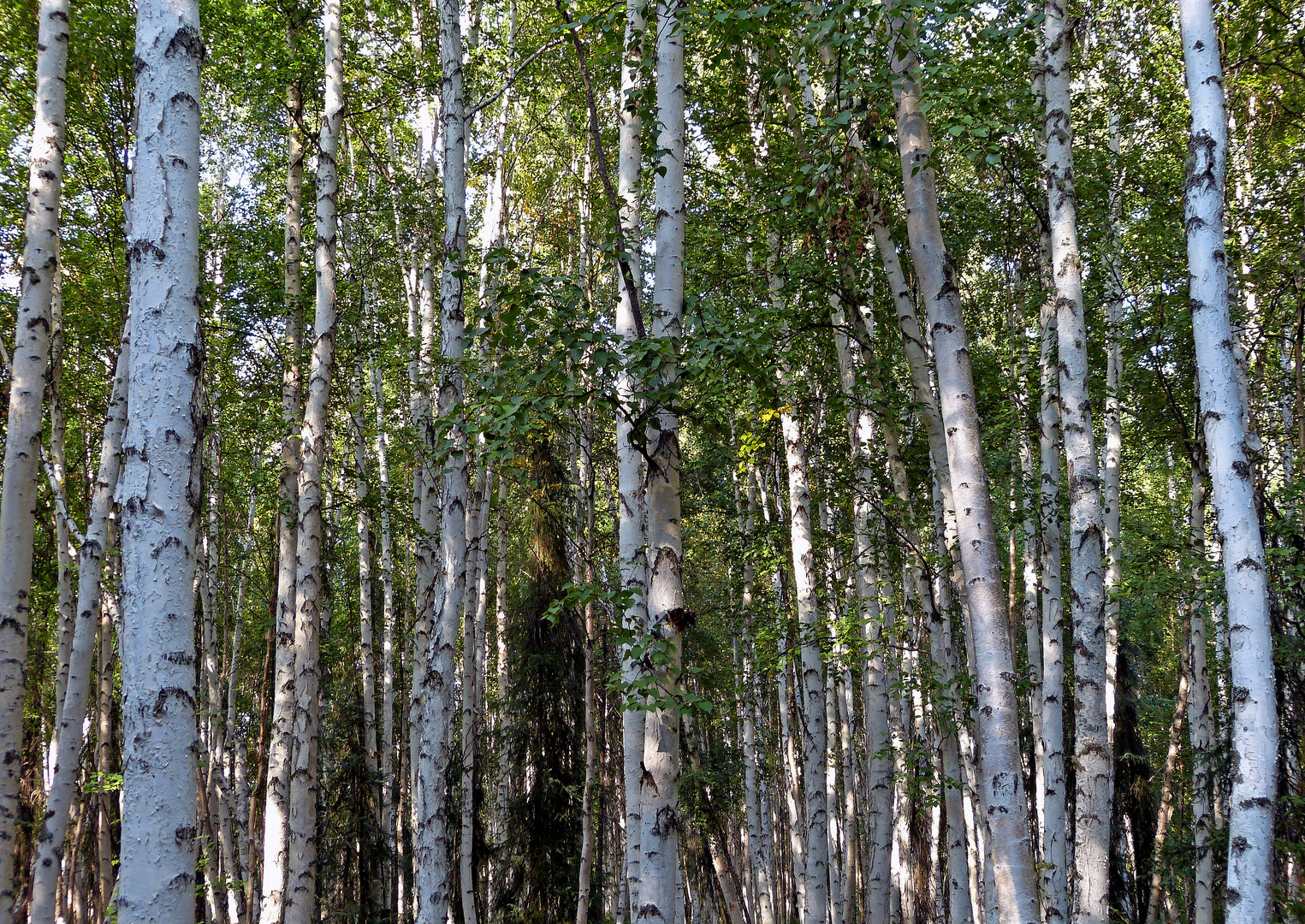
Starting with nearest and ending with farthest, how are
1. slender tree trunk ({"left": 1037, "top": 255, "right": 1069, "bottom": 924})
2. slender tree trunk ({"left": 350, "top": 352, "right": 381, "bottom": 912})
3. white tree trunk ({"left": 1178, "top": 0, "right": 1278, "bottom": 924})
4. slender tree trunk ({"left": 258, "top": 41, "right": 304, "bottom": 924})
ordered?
white tree trunk ({"left": 1178, "top": 0, "right": 1278, "bottom": 924}), slender tree trunk ({"left": 258, "top": 41, "right": 304, "bottom": 924}), slender tree trunk ({"left": 1037, "top": 255, "right": 1069, "bottom": 924}), slender tree trunk ({"left": 350, "top": 352, "right": 381, "bottom": 912})

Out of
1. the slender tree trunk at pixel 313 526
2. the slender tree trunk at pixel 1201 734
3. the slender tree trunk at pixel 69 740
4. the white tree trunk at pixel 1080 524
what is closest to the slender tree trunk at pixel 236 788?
the slender tree trunk at pixel 313 526

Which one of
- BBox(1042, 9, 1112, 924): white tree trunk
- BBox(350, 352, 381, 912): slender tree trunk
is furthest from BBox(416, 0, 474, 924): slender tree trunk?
BBox(1042, 9, 1112, 924): white tree trunk

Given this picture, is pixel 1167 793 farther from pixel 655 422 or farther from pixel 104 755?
pixel 104 755

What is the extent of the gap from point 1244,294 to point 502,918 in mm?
13357

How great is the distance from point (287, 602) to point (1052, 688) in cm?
658

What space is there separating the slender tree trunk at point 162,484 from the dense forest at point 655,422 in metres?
0.01

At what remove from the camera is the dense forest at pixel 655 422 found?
12.0 ft

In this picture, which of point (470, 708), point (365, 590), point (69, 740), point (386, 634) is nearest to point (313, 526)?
point (69, 740)

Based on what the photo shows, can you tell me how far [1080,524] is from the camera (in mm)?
5477

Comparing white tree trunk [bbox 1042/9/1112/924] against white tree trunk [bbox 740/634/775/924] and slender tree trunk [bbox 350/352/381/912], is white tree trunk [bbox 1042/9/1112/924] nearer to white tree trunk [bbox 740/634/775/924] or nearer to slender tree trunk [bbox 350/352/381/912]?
white tree trunk [bbox 740/634/775/924]

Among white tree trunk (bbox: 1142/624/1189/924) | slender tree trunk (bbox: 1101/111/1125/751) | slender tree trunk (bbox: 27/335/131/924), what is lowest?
white tree trunk (bbox: 1142/624/1189/924)

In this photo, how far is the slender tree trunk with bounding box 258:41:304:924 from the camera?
6.41 meters

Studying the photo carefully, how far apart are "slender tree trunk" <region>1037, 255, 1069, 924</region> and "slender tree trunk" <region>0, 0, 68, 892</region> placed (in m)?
7.22

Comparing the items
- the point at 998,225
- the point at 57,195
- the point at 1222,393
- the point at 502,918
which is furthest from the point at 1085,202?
the point at 502,918
